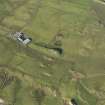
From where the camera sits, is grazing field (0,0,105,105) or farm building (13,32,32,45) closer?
grazing field (0,0,105,105)

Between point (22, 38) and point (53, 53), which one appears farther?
point (22, 38)

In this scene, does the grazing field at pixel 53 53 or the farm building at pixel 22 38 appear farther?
the farm building at pixel 22 38

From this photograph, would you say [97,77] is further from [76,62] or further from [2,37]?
[2,37]

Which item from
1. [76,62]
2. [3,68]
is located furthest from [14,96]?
[76,62]

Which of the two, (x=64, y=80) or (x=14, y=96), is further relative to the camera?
(x=64, y=80)
